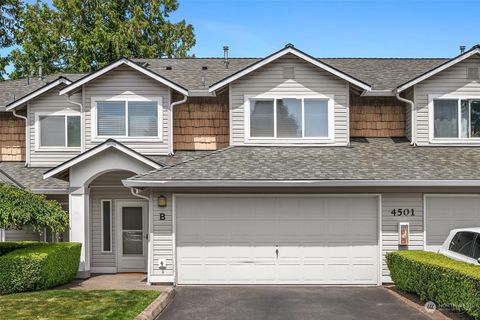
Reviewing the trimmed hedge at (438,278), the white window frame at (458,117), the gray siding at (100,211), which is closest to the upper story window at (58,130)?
the gray siding at (100,211)

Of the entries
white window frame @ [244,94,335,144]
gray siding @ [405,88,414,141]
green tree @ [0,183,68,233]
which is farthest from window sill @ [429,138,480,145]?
green tree @ [0,183,68,233]

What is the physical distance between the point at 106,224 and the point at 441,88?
38.8 ft

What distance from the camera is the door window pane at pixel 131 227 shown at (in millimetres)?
15180

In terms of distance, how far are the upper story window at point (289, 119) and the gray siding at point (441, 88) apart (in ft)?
9.68

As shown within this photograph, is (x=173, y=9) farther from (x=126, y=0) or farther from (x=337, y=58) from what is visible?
(x=337, y=58)

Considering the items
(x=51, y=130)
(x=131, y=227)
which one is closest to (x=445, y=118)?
(x=131, y=227)

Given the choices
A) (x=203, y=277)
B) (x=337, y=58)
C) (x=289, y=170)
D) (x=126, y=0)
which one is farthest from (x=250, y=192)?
(x=126, y=0)

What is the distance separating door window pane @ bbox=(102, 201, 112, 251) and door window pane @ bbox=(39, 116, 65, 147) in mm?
2985

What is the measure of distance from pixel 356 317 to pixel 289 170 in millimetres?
4516

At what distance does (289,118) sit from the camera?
14922mm

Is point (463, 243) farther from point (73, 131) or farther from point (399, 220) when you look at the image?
point (73, 131)

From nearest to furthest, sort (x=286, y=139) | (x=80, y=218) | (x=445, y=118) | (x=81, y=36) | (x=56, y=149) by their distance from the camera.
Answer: (x=80, y=218), (x=286, y=139), (x=445, y=118), (x=56, y=149), (x=81, y=36)

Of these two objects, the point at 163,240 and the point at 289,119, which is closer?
the point at 163,240

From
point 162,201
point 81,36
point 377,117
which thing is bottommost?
point 162,201
